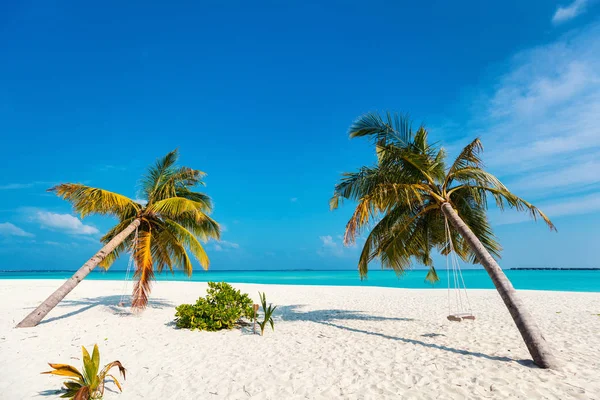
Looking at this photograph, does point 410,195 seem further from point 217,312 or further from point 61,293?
point 61,293

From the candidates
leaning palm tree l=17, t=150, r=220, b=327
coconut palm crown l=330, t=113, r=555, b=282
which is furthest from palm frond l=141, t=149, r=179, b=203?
coconut palm crown l=330, t=113, r=555, b=282

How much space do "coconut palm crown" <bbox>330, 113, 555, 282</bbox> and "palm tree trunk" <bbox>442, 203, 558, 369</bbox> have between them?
1143mm

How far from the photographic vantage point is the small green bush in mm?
8188

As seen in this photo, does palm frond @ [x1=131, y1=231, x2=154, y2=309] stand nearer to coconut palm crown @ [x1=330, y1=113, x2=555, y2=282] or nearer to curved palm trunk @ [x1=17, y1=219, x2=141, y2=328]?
curved palm trunk @ [x1=17, y1=219, x2=141, y2=328]

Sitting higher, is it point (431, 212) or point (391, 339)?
point (431, 212)

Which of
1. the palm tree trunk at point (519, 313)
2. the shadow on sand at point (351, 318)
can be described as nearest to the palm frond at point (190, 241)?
the shadow on sand at point (351, 318)

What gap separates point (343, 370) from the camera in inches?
200

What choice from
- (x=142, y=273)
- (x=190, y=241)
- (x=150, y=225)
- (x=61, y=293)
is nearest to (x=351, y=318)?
(x=190, y=241)

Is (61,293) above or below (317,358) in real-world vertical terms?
above

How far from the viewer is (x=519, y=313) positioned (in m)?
5.48

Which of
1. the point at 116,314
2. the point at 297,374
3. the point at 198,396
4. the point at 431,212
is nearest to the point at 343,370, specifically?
the point at 297,374

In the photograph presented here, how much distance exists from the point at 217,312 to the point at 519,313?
6.57 m

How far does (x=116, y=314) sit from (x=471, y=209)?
1111 cm

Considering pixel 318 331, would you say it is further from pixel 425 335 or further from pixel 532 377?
pixel 532 377
